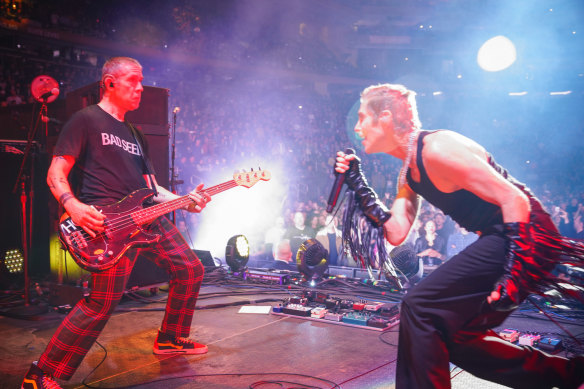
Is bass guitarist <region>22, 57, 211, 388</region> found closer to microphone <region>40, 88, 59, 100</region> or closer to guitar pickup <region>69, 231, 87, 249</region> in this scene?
guitar pickup <region>69, 231, 87, 249</region>

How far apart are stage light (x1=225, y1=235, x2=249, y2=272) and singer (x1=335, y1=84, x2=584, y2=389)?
4.97 meters

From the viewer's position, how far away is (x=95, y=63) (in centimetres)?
1431

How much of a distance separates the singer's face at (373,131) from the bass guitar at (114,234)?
60.3 inches

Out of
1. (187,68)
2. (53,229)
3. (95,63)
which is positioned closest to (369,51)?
(187,68)

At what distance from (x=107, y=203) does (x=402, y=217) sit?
6.10 feet

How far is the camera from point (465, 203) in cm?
207

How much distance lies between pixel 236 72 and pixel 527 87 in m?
11.9

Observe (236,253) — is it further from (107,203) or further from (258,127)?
(258,127)

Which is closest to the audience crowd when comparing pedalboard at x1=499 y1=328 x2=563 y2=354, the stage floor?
the stage floor

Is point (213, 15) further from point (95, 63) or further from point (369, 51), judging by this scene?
point (369, 51)

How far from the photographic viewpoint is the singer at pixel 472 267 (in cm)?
186

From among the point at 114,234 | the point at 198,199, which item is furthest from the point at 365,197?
the point at 114,234

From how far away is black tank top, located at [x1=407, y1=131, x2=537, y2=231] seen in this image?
2.02 meters

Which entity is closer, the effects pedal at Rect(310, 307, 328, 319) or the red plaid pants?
the red plaid pants
